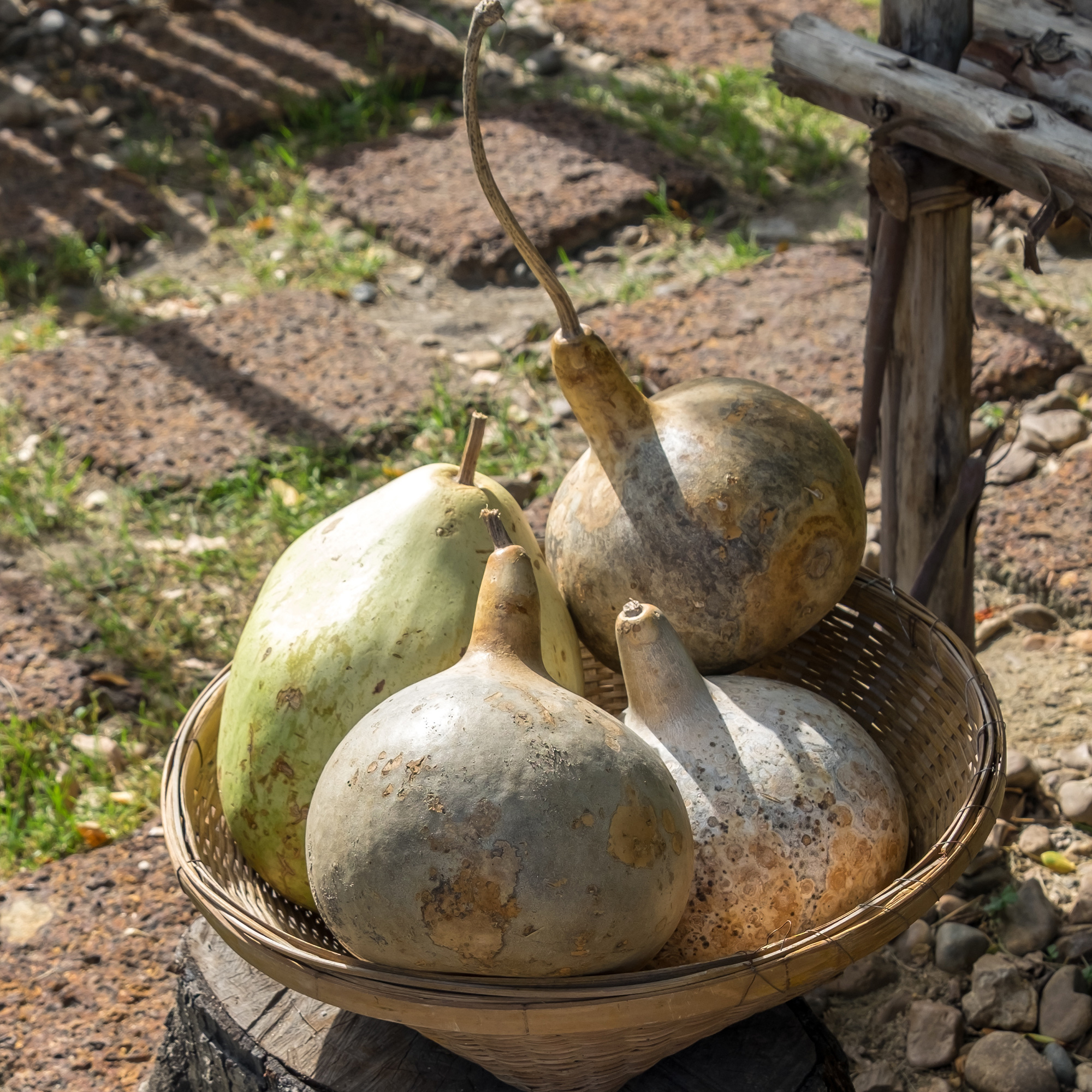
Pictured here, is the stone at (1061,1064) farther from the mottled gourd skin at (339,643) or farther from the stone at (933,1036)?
the mottled gourd skin at (339,643)

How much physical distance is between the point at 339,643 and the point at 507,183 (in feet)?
10.2

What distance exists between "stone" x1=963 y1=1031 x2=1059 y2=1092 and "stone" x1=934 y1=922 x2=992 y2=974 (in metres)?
0.16

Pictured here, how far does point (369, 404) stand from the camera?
140 inches

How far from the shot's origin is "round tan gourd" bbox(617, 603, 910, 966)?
57.7 inches

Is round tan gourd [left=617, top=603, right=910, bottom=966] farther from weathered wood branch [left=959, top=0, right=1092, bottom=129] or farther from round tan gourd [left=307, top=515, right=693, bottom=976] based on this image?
weathered wood branch [left=959, top=0, right=1092, bottom=129]

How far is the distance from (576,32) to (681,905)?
506 cm

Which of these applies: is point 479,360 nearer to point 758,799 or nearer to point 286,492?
point 286,492

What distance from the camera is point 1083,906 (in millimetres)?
2135

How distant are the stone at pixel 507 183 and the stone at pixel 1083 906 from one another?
2.68m

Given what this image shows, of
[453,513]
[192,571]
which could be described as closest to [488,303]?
[192,571]

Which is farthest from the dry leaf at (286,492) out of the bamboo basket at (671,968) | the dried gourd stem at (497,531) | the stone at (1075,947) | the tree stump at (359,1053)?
the stone at (1075,947)

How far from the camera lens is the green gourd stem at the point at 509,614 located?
4.81ft

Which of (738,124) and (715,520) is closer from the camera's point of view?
(715,520)


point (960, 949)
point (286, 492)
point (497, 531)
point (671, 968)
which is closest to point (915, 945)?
point (960, 949)
